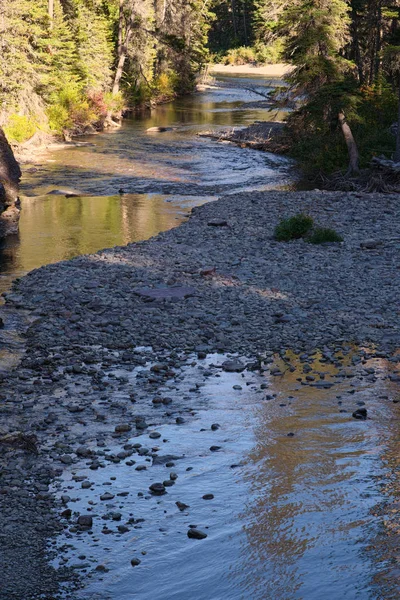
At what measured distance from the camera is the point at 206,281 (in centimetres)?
1340

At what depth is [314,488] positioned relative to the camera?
681 cm

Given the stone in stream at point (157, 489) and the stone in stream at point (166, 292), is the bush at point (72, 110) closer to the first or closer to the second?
the stone in stream at point (166, 292)

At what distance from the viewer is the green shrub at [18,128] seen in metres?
30.8

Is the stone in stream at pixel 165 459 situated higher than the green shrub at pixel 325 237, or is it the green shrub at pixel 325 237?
the green shrub at pixel 325 237

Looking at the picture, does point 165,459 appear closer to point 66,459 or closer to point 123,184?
point 66,459

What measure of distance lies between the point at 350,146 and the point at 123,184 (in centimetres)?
755

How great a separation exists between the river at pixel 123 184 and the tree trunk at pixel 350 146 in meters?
2.47

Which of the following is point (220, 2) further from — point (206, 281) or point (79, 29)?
point (206, 281)

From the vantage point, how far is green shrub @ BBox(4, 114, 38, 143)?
3080cm

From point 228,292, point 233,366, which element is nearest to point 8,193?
point 228,292

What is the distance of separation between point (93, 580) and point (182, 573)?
671 mm

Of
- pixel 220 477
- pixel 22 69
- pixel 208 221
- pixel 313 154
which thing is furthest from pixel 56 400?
pixel 22 69

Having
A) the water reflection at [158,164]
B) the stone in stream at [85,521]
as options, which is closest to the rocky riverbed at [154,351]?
the stone in stream at [85,521]

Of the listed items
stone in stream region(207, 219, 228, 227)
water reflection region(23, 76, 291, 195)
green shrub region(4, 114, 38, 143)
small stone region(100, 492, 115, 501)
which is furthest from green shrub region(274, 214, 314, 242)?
green shrub region(4, 114, 38, 143)
